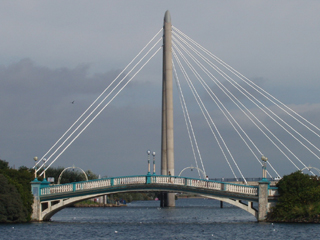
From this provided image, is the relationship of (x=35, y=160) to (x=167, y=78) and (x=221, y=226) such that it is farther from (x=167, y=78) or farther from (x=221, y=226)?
(x=167, y=78)

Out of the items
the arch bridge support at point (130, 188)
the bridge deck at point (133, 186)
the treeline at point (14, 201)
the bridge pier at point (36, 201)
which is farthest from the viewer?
the bridge pier at point (36, 201)

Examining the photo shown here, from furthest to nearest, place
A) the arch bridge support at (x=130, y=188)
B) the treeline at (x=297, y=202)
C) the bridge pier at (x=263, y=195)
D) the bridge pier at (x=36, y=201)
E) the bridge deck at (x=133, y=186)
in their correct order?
the bridge pier at (x=36, y=201) < the bridge deck at (x=133, y=186) < the arch bridge support at (x=130, y=188) < the bridge pier at (x=263, y=195) < the treeline at (x=297, y=202)

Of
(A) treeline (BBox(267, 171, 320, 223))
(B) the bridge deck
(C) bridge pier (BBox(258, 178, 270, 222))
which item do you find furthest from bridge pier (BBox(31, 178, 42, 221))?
(A) treeline (BBox(267, 171, 320, 223))

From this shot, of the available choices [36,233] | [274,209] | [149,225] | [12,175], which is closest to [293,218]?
[274,209]

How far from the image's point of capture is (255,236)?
45625 millimetres

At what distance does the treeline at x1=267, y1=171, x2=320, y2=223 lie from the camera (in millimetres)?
53500

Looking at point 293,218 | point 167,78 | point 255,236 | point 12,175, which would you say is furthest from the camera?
point 167,78

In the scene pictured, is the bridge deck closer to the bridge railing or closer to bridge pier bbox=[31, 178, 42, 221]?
the bridge railing

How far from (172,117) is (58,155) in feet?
84.6

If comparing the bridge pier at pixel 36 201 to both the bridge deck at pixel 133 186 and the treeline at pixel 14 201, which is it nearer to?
the bridge deck at pixel 133 186

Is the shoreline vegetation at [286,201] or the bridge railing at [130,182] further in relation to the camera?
the bridge railing at [130,182]

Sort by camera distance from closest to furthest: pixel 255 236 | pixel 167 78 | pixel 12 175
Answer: pixel 255 236
pixel 12 175
pixel 167 78

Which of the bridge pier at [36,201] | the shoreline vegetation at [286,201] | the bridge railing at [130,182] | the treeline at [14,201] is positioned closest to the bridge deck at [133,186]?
the bridge railing at [130,182]

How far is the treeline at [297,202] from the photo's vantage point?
53500 mm
